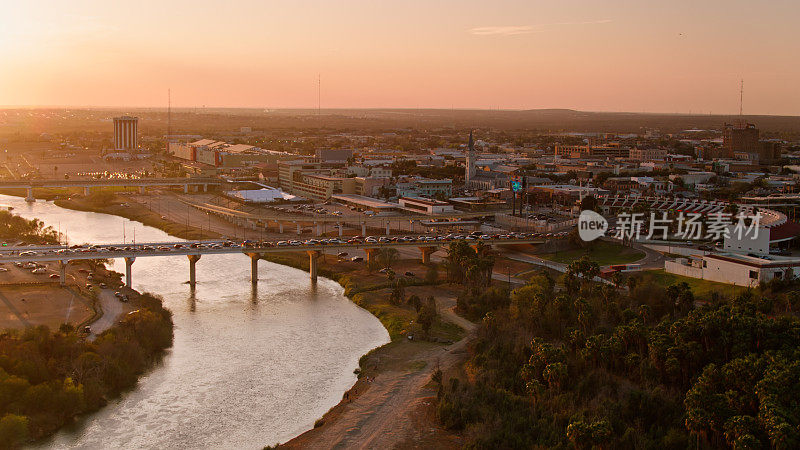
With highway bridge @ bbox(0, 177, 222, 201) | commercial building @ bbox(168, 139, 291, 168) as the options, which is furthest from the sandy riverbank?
commercial building @ bbox(168, 139, 291, 168)

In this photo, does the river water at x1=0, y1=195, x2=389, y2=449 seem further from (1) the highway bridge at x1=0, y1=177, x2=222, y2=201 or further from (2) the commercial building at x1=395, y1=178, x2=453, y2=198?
(1) the highway bridge at x1=0, y1=177, x2=222, y2=201

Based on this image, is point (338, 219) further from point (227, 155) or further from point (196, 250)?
point (227, 155)

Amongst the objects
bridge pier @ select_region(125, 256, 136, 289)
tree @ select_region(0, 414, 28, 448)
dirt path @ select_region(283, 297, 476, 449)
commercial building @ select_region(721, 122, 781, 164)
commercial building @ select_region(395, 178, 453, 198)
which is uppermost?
commercial building @ select_region(721, 122, 781, 164)

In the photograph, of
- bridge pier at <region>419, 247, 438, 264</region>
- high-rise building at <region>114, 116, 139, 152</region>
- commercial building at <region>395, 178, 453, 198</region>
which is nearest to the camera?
bridge pier at <region>419, 247, 438, 264</region>

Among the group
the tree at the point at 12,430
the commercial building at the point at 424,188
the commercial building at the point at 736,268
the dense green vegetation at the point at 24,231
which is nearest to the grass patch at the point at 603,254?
the commercial building at the point at 736,268

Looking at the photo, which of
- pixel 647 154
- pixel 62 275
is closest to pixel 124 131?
pixel 647 154

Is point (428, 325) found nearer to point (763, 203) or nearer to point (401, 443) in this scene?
point (401, 443)
